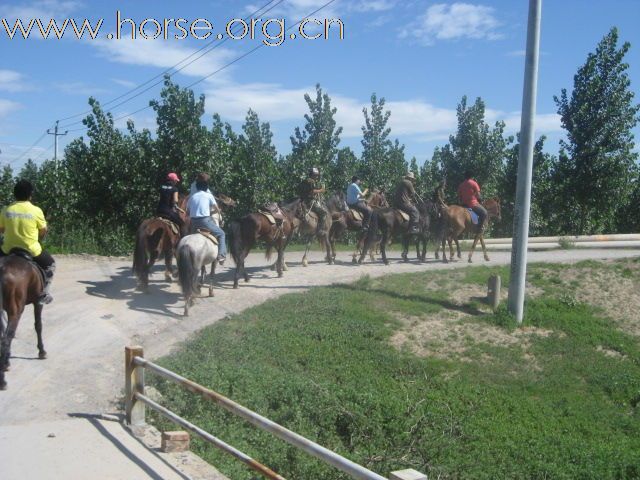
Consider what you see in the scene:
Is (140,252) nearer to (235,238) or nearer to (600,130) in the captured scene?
(235,238)

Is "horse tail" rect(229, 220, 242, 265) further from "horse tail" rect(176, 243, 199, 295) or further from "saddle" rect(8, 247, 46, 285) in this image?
"saddle" rect(8, 247, 46, 285)

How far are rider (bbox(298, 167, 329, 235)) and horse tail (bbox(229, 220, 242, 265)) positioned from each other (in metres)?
3.08

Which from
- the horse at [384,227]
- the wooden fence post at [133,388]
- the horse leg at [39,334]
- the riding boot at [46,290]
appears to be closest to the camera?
the wooden fence post at [133,388]

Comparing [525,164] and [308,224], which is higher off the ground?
[525,164]

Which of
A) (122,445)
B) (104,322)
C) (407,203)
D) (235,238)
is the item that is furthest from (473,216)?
(122,445)

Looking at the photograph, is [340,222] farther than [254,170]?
No

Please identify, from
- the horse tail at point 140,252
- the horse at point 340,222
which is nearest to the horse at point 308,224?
the horse at point 340,222

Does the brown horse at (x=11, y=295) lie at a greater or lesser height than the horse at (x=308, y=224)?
lesser

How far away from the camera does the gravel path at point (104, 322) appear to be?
8.62m

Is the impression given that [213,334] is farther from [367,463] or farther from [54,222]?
[54,222]

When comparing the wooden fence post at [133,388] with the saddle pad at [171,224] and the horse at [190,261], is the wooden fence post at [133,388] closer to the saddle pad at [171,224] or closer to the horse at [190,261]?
the horse at [190,261]

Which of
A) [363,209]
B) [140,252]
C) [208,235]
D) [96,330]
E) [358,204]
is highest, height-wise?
[358,204]

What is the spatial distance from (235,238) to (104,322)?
4061 mm

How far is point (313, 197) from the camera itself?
59.7ft
